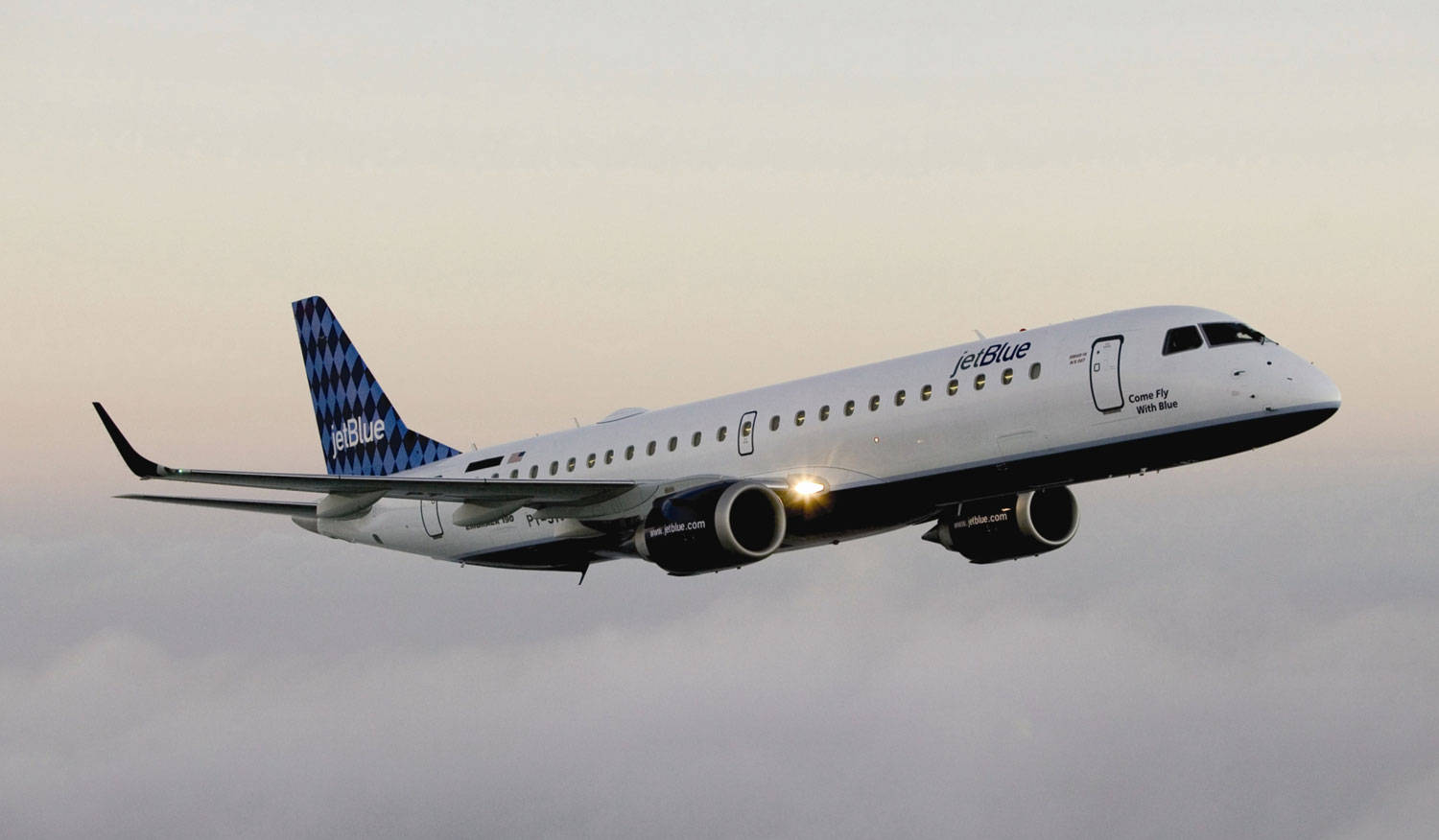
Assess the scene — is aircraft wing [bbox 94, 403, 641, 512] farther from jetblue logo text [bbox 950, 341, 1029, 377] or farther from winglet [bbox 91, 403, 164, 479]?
jetblue logo text [bbox 950, 341, 1029, 377]

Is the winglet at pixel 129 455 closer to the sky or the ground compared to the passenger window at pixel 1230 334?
closer to the ground

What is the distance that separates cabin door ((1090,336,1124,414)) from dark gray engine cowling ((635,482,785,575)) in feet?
26.2

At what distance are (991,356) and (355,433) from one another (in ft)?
86.0

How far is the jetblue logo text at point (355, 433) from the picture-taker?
190ft

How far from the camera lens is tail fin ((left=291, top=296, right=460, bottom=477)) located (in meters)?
57.2

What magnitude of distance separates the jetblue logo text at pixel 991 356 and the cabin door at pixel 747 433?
609 cm

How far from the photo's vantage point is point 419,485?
4322 cm

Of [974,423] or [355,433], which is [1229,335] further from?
[355,433]

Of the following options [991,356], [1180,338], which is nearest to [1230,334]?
[1180,338]

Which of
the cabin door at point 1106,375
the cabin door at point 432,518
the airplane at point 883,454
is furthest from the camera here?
the cabin door at point 432,518

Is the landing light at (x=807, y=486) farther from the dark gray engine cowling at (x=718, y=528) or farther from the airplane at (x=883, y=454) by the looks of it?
the dark gray engine cowling at (x=718, y=528)

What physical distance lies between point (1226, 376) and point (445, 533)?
24.8 meters

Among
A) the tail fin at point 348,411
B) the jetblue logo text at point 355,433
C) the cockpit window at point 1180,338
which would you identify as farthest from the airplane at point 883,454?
the jetblue logo text at point 355,433

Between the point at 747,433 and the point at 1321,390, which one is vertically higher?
the point at 747,433
